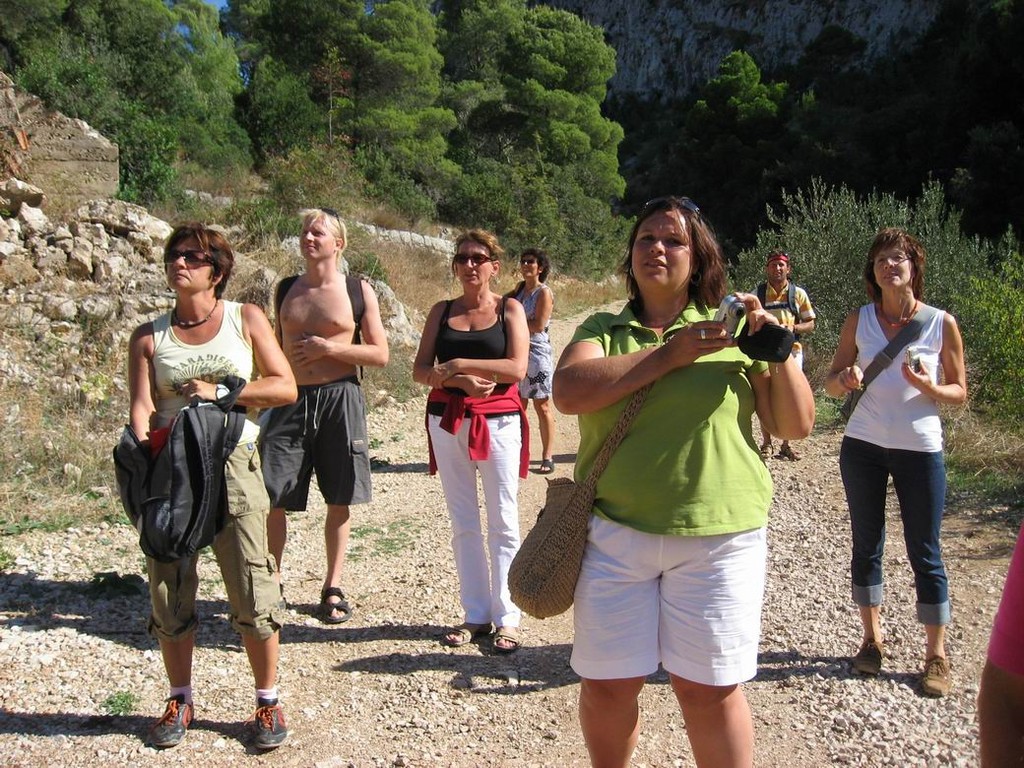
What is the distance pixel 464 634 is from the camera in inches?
149

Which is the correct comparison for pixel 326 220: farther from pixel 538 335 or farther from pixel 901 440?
pixel 538 335

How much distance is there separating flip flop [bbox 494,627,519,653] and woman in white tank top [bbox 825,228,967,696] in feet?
4.90

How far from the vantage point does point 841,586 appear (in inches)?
178

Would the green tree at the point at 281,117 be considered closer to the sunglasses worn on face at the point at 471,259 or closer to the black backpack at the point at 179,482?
the sunglasses worn on face at the point at 471,259

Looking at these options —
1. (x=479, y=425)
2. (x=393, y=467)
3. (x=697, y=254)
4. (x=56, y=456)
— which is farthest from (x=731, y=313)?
(x=393, y=467)

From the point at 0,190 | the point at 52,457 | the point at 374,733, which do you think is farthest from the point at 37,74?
the point at 374,733

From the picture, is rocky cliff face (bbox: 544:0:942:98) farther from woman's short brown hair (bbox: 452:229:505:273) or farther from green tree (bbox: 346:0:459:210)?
woman's short brown hair (bbox: 452:229:505:273)

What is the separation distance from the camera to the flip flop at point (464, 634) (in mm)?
3764

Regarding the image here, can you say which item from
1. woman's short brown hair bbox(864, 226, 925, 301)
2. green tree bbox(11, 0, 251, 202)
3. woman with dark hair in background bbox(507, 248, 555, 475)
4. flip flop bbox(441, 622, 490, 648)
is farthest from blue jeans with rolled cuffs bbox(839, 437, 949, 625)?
green tree bbox(11, 0, 251, 202)

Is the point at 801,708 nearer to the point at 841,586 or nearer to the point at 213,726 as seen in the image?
the point at 841,586

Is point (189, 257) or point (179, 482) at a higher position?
point (189, 257)

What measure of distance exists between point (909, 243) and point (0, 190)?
9.37m

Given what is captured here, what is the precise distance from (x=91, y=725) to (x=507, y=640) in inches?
66.6

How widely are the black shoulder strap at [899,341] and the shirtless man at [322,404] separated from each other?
2.24 m
